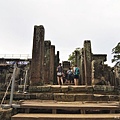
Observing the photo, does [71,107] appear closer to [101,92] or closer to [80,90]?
[80,90]

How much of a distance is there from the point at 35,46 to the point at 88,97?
11.6 feet

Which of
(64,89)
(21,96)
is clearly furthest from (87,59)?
(21,96)

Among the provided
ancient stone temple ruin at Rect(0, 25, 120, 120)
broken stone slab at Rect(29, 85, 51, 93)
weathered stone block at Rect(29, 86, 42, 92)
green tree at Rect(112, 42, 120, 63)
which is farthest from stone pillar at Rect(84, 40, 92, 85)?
green tree at Rect(112, 42, 120, 63)

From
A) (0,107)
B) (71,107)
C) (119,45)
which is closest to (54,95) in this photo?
(71,107)

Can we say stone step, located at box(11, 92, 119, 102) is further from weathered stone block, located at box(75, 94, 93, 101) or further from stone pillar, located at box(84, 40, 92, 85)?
stone pillar, located at box(84, 40, 92, 85)

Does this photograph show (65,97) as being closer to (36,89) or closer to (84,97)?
(84,97)

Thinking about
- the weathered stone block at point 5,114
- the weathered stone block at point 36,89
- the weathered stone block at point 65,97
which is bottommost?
the weathered stone block at point 5,114

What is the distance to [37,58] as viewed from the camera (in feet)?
21.7

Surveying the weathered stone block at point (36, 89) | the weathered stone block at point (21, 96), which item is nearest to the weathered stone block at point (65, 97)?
the weathered stone block at point (36, 89)

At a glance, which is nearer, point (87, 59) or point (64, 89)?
point (64, 89)

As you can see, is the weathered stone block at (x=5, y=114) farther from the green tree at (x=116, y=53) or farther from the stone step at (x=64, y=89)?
the green tree at (x=116, y=53)

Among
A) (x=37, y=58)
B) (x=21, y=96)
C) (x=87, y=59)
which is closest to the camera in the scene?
(x=21, y=96)

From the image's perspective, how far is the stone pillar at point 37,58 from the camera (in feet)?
21.1

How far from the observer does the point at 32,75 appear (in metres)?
6.46
